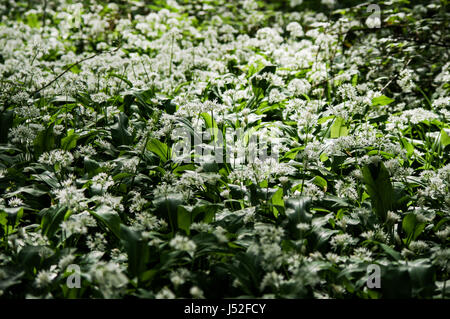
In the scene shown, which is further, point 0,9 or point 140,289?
point 0,9

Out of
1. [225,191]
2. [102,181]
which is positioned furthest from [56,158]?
[225,191]

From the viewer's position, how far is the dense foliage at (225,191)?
1.84 m

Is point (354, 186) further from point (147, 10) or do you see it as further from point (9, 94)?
point (147, 10)

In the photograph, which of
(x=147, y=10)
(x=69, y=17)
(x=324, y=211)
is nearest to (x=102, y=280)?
(x=324, y=211)

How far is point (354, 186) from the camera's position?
2.67m

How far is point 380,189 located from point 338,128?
107 centimetres

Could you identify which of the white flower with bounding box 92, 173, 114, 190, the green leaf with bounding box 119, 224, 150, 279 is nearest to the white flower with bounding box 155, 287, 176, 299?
the green leaf with bounding box 119, 224, 150, 279

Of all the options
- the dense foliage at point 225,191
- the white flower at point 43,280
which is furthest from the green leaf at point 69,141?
the white flower at point 43,280

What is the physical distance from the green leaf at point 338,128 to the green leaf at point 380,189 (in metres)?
0.90

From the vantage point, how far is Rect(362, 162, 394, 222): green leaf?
240cm

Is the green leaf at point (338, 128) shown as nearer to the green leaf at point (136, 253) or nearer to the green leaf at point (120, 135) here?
the green leaf at point (120, 135)

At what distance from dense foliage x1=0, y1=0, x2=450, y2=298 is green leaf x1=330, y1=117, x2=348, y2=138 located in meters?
0.02

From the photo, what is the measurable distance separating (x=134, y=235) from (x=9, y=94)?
7.45 feet

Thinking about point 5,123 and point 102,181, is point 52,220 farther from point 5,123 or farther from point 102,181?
point 5,123
